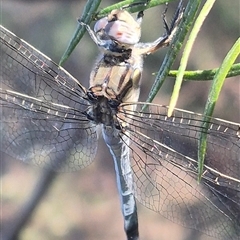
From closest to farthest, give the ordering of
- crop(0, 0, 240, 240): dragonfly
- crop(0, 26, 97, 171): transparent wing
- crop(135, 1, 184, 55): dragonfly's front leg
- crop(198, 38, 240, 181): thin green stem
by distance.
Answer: crop(198, 38, 240, 181): thin green stem < crop(135, 1, 184, 55): dragonfly's front leg < crop(0, 0, 240, 240): dragonfly < crop(0, 26, 97, 171): transparent wing

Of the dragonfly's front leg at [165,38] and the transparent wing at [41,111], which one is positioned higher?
the dragonfly's front leg at [165,38]

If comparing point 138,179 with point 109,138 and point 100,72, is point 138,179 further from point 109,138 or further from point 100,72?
point 100,72

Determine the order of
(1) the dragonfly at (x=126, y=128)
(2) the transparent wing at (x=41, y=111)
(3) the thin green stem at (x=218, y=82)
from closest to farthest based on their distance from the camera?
(3) the thin green stem at (x=218, y=82) → (1) the dragonfly at (x=126, y=128) → (2) the transparent wing at (x=41, y=111)

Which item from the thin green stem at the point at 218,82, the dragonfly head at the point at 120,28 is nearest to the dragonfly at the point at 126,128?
the dragonfly head at the point at 120,28

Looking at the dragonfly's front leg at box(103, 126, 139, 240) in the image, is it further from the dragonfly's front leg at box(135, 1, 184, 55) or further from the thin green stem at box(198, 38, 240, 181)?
the thin green stem at box(198, 38, 240, 181)

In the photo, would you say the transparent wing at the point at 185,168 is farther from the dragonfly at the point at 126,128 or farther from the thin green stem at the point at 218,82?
the thin green stem at the point at 218,82

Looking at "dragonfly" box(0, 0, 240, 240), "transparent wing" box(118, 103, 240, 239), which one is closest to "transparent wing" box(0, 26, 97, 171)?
"dragonfly" box(0, 0, 240, 240)

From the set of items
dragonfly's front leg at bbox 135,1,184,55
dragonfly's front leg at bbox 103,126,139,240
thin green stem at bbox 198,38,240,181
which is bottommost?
dragonfly's front leg at bbox 103,126,139,240

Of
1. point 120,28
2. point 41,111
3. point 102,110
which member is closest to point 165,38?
point 120,28

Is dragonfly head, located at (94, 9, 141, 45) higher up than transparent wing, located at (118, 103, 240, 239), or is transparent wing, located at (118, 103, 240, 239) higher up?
dragonfly head, located at (94, 9, 141, 45)
